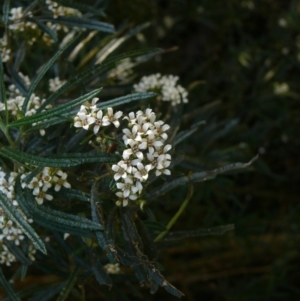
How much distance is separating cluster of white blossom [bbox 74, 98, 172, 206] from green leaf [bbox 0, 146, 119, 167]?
0.12 feet

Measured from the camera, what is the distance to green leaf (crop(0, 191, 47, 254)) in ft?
3.71

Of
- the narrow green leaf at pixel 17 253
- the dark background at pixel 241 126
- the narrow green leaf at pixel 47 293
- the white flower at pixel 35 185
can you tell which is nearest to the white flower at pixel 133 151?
the white flower at pixel 35 185

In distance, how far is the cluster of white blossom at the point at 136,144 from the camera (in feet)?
3.70

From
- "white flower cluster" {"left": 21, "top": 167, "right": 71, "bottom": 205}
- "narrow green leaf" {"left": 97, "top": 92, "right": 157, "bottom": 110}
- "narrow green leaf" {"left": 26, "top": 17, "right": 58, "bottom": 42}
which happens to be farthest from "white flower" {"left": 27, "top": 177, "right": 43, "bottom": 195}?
"narrow green leaf" {"left": 26, "top": 17, "right": 58, "bottom": 42}

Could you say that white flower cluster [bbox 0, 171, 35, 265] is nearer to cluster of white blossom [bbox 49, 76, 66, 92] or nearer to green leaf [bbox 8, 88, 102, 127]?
green leaf [bbox 8, 88, 102, 127]

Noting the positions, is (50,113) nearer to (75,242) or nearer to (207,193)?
(75,242)

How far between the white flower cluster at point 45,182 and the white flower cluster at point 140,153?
0.48 feet

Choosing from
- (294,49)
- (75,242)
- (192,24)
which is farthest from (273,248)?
(75,242)

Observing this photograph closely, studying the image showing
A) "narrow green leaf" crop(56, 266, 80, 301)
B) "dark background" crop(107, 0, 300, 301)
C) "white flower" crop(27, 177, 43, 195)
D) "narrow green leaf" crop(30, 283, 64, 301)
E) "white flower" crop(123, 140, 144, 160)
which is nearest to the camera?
"white flower" crop(123, 140, 144, 160)

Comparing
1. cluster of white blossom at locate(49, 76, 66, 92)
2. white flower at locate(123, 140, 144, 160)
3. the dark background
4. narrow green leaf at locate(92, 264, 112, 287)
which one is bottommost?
the dark background

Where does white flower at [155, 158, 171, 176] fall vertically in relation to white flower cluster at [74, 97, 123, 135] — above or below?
below

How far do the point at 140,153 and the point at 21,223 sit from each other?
285 millimetres

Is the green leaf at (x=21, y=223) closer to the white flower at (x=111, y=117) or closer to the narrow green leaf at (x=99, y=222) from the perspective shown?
the narrow green leaf at (x=99, y=222)

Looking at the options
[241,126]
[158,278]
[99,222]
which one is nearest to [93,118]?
[99,222]
